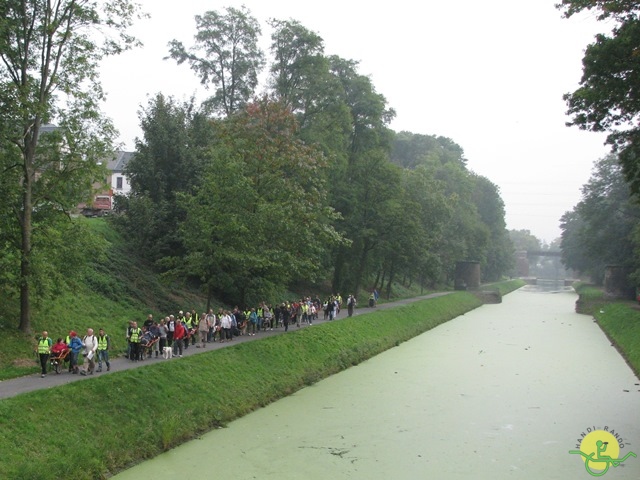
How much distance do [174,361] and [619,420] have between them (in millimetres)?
12698

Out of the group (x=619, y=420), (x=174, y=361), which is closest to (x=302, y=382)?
(x=174, y=361)

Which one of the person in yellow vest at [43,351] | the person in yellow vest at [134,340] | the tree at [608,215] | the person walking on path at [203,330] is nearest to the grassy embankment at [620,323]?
the tree at [608,215]

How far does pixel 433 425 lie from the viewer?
1653 cm

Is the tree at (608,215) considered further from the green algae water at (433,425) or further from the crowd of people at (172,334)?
the crowd of people at (172,334)

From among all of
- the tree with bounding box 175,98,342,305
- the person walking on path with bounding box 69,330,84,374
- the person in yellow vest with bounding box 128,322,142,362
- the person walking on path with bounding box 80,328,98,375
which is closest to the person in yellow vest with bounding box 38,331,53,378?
the person walking on path with bounding box 69,330,84,374

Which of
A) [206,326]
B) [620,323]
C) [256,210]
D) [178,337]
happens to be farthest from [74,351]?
[620,323]

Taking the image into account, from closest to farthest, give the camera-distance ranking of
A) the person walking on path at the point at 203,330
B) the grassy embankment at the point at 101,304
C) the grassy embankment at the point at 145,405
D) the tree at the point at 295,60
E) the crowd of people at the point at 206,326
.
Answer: the grassy embankment at the point at 145,405, the grassy embankment at the point at 101,304, the crowd of people at the point at 206,326, the person walking on path at the point at 203,330, the tree at the point at 295,60

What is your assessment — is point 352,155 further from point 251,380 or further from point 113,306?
point 251,380

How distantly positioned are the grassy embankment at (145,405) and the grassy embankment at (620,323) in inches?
510

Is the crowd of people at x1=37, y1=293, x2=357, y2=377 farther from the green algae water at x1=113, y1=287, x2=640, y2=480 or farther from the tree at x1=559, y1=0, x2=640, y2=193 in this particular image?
the tree at x1=559, y1=0, x2=640, y2=193

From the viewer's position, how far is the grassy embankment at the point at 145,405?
1192 cm

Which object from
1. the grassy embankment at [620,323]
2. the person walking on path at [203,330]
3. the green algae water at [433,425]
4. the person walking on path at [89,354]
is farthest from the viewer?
the grassy embankment at [620,323]

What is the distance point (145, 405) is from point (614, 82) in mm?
13943

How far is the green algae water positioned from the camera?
13039 mm
